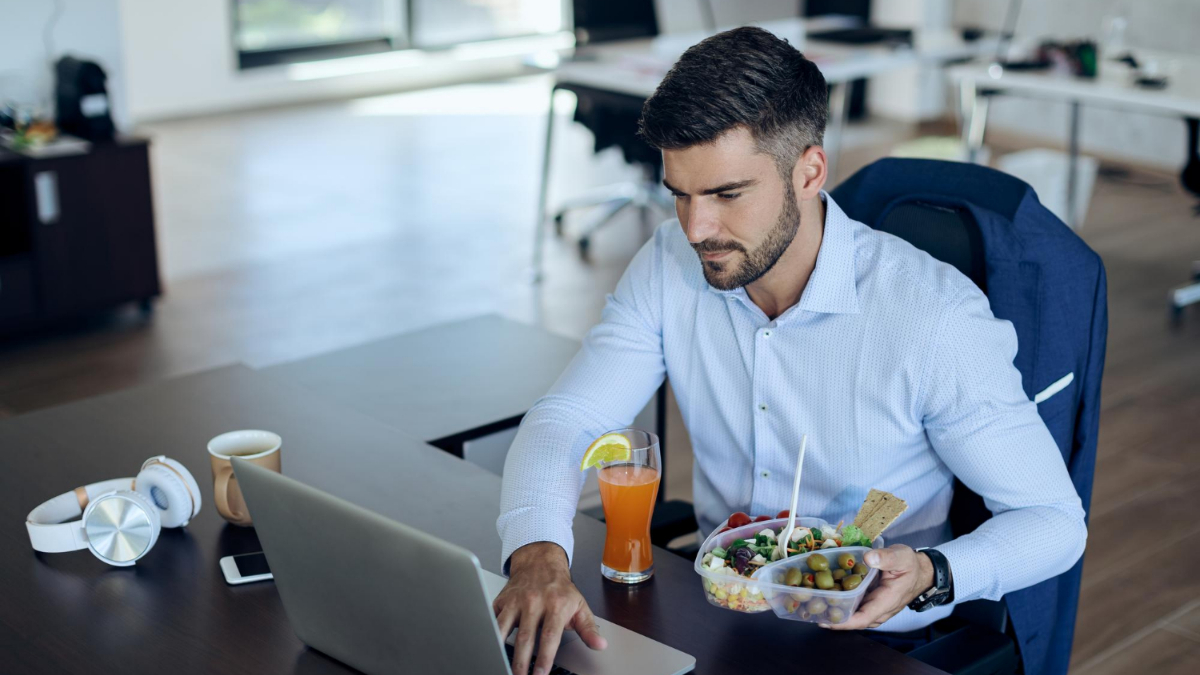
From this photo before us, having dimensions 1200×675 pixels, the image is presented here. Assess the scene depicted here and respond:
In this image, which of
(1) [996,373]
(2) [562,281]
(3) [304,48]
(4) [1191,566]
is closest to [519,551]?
(1) [996,373]

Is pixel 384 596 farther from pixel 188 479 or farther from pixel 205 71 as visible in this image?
pixel 205 71

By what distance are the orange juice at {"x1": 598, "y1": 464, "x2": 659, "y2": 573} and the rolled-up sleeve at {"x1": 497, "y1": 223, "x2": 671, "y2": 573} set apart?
6cm

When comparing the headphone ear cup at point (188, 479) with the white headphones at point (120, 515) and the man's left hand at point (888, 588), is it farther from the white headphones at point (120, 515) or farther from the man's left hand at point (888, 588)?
the man's left hand at point (888, 588)

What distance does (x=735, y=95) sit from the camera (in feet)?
4.57

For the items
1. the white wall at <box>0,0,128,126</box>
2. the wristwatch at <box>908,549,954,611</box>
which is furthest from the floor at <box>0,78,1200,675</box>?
the wristwatch at <box>908,549,954,611</box>

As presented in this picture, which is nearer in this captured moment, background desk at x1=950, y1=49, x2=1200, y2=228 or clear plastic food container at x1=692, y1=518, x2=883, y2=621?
clear plastic food container at x1=692, y1=518, x2=883, y2=621

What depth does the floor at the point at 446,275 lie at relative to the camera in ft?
9.33

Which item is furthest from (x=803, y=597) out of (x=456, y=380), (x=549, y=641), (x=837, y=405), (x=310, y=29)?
(x=310, y=29)

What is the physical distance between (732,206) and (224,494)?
0.67 meters

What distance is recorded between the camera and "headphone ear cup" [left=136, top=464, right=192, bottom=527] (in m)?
1.40

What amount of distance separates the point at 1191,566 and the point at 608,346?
1727 mm

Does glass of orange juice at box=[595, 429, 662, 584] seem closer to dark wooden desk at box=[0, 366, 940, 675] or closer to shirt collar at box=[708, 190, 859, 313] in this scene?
dark wooden desk at box=[0, 366, 940, 675]

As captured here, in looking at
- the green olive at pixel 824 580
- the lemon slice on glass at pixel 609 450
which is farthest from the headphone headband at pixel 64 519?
the green olive at pixel 824 580

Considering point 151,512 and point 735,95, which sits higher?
point 735,95
